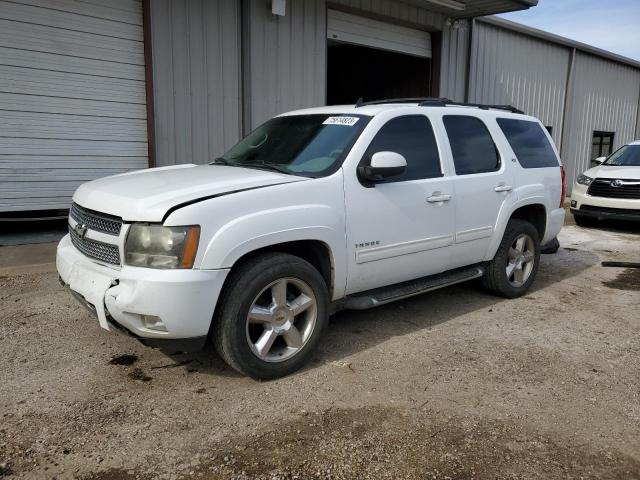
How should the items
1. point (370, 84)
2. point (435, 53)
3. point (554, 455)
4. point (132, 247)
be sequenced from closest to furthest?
1. point (554, 455)
2. point (132, 247)
3. point (435, 53)
4. point (370, 84)

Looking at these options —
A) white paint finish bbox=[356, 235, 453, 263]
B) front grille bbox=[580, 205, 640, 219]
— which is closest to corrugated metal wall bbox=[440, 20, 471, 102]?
front grille bbox=[580, 205, 640, 219]

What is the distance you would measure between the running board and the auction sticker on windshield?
1326mm

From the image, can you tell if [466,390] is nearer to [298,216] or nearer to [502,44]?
[298,216]

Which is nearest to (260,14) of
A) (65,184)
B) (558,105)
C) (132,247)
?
(65,184)

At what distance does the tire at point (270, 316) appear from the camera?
3.31 m

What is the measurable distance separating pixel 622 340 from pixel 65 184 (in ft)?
23.5

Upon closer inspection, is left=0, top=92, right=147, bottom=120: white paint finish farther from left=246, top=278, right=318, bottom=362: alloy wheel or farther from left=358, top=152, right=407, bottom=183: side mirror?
left=246, top=278, right=318, bottom=362: alloy wheel

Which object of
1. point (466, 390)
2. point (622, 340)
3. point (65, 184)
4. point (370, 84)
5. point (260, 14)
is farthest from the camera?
point (370, 84)

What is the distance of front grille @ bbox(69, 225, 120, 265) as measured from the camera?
3.33 metres

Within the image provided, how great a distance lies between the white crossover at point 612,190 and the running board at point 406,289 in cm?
611

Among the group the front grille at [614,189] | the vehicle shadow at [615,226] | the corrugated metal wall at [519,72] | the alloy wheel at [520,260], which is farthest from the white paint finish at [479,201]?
the corrugated metal wall at [519,72]

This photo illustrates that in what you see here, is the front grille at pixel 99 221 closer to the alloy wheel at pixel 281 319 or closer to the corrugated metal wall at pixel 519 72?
the alloy wheel at pixel 281 319

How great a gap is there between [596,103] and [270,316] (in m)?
17.4

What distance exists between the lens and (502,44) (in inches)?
534
